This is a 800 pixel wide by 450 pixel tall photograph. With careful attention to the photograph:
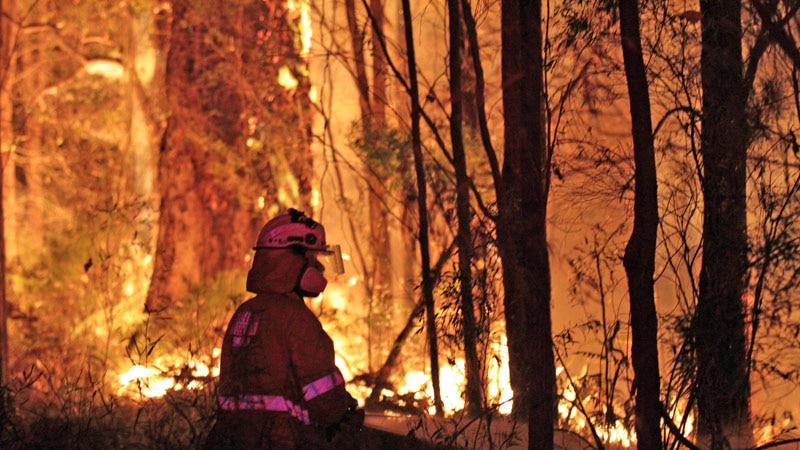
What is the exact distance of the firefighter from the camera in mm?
5770

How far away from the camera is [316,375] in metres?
5.76

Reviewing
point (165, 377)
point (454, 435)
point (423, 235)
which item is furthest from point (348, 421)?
point (423, 235)

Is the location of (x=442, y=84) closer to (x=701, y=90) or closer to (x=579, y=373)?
(x=579, y=373)

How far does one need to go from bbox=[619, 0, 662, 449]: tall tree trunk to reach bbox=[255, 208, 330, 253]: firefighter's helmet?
169 cm

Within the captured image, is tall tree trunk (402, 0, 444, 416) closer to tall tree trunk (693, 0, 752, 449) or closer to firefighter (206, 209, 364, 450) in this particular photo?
tall tree trunk (693, 0, 752, 449)

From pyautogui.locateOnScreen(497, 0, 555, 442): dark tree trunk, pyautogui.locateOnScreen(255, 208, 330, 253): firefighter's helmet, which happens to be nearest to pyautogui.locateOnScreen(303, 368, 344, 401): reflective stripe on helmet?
pyautogui.locateOnScreen(255, 208, 330, 253): firefighter's helmet

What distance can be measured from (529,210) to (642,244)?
0.81 m

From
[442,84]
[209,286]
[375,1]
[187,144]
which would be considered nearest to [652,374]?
[442,84]

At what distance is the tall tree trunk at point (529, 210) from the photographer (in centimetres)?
683

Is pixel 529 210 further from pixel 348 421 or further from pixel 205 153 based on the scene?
pixel 205 153

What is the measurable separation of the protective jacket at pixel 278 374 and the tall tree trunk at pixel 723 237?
1.93 m

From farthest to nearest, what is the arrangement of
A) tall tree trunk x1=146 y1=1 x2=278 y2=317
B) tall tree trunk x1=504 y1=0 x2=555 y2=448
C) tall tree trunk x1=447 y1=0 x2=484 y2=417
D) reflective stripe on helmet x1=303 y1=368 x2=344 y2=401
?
tall tree trunk x1=146 y1=1 x2=278 y2=317 → tall tree trunk x1=447 y1=0 x2=484 y2=417 → tall tree trunk x1=504 y1=0 x2=555 y2=448 → reflective stripe on helmet x1=303 y1=368 x2=344 y2=401

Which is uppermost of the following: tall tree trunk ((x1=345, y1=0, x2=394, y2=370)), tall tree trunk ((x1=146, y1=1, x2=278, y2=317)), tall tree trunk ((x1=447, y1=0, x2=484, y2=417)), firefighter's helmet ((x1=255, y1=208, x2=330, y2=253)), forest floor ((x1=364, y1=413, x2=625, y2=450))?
tall tree trunk ((x1=146, y1=1, x2=278, y2=317))

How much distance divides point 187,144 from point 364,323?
18.9 feet
